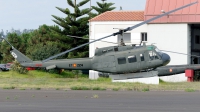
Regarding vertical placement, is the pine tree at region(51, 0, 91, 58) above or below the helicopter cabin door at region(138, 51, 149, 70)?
above

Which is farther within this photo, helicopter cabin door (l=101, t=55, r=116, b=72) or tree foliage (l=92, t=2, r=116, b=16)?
tree foliage (l=92, t=2, r=116, b=16)

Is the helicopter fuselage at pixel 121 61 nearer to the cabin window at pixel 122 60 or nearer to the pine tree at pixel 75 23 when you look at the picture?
the cabin window at pixel 122 60

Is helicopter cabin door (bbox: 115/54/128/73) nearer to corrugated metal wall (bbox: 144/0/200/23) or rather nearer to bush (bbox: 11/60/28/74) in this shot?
corrugated metal wall (bbox: 144/0/200/23)

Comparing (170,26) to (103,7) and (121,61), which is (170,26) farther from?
(103,7)

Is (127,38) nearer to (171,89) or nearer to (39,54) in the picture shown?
(39,54)

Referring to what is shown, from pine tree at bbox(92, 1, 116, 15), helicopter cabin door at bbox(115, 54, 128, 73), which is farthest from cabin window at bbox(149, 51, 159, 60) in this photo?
pine tree at bbox(92, 1, 116, 15)

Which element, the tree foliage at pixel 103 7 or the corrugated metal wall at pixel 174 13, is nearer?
the corrugated metal wall at pixel 174 13

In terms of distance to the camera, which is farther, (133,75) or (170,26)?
(170,26)

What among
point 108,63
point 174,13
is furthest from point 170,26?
point 108,63

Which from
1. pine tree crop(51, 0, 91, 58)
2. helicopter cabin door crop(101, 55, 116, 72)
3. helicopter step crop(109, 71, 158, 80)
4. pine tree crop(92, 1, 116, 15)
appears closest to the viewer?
helicopter step crop(109, 71, 158, 80)

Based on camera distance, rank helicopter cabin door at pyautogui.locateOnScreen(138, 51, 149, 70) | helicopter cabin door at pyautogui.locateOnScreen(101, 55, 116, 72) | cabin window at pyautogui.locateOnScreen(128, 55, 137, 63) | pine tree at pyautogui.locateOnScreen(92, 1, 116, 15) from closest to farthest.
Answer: helicopter cabin door at pyautogui.locateOnScreen(138, 51, 149, 70)
cabin window at pyautogui.locateOnScreen(128, 55, 137, 63)
helicopter cabin door at pyautogui.locateOnScreen(101, 55, 116, 72)
pine tree at pyautogui.locateOnScreen(92, 1, 116, 15)

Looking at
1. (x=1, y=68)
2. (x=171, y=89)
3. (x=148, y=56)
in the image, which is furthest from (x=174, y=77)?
(x=1, y=68)

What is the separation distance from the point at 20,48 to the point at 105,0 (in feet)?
44.9

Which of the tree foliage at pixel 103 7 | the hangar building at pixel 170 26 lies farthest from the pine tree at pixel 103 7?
the hangar building at pixel 170 26
